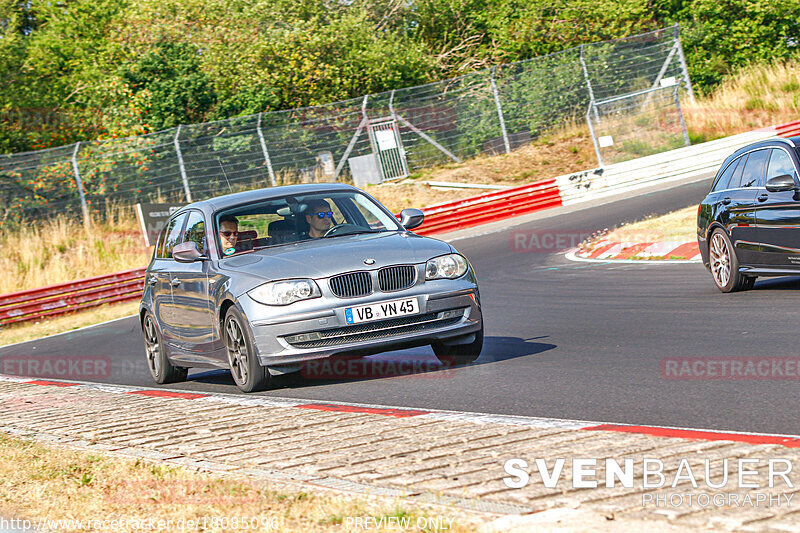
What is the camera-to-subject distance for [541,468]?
15.3 feet

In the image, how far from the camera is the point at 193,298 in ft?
30.2

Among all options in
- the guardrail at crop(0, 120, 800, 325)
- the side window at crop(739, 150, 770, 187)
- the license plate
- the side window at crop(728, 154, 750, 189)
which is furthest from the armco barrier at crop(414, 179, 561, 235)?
the license plate

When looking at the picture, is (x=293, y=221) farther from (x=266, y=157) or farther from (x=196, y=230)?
(x=266, y=157)

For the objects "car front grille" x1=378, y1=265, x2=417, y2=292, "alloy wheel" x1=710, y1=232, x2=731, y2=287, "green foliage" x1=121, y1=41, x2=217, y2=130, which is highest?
"green foliage" x1=121, y1=41, x2=217, y2=130

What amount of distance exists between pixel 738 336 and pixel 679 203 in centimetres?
1434

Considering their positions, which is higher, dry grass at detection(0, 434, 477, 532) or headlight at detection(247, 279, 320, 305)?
headlight at detection(247, 279, 320, 305)

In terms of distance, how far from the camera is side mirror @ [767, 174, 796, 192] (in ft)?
32.3

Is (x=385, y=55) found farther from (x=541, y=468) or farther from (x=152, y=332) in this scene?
(x=541, y=468)

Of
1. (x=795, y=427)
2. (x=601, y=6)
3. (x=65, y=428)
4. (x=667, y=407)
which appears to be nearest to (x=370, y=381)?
(x=65, y=428)

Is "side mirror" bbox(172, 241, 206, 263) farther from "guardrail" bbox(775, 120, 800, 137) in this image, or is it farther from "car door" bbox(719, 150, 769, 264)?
"guardrail" bbox(775, 120, 800, 137)

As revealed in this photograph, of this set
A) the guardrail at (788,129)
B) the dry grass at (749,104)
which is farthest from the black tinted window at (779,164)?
the dry grass at (749,104)

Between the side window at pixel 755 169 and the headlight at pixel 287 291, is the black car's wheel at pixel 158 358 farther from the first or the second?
the side window at pixel 755 169

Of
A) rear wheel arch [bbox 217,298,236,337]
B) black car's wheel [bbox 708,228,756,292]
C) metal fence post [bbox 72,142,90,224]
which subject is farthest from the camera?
metal fence post [bbox 72,142,90,224]
